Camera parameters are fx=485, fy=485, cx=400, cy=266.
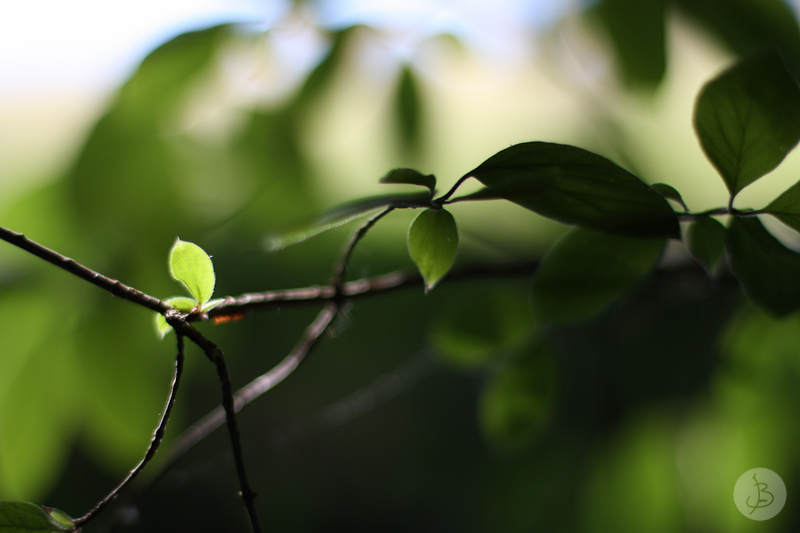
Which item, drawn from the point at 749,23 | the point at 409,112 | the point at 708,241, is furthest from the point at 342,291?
the point at 749,23

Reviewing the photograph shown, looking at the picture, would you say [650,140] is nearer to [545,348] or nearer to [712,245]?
[545,348]

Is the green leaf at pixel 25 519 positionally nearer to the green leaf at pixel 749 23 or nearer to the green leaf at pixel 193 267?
the green leaf at pixel 193 267

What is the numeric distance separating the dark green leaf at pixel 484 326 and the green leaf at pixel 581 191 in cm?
21

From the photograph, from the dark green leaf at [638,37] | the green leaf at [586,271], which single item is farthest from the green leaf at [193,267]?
the dark green leaf at [638,37]

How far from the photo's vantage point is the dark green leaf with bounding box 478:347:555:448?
38 centimetres

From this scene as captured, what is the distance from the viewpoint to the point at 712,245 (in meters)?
0.19

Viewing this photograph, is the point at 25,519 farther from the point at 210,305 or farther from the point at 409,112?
the point at 409,112

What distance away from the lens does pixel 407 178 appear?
170mm

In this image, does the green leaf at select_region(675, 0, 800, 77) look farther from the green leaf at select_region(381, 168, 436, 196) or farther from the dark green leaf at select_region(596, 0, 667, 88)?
the green leaf at select_region(381, 168, 436, 196)

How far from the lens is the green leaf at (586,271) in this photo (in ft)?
0.73

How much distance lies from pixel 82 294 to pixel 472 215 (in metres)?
0.63

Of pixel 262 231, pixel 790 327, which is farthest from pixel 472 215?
pixel 790 327

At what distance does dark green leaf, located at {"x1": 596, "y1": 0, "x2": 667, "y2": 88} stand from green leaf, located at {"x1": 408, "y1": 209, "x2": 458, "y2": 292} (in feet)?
1.16

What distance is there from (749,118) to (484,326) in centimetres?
23
